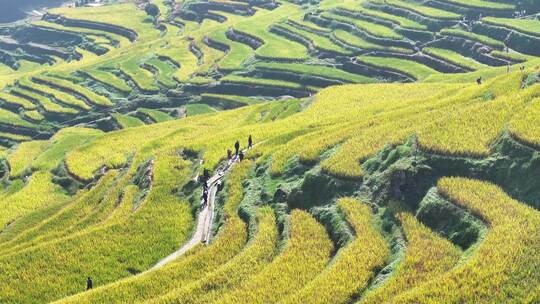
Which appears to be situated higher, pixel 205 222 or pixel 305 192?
pixel 305 192

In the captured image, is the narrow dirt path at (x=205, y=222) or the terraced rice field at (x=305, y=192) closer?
the terraced rice field at (x=305, y=192)

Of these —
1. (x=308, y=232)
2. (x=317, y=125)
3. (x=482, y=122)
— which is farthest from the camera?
(x=317, y=125)

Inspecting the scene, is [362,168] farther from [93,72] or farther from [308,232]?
[93,72]

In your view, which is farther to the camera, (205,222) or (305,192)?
(205,222)

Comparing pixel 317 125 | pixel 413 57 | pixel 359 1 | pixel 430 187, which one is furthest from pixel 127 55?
pixel 430 187
